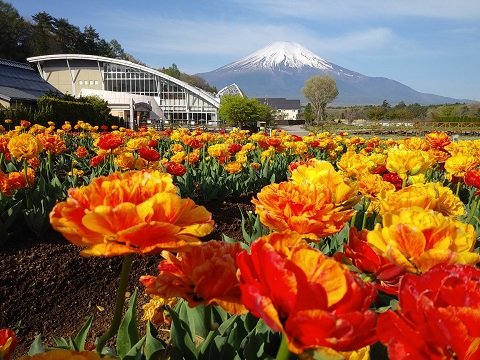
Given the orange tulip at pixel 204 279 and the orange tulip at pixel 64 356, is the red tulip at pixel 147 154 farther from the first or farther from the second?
the orange tulip at pixel 64 356

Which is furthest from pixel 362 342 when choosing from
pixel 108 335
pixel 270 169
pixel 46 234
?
pixel 270 169

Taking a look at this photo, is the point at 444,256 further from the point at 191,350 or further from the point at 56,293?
the point at 56,293

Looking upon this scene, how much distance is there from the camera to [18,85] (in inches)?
1206

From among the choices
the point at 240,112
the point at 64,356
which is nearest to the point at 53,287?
the point at 64,356

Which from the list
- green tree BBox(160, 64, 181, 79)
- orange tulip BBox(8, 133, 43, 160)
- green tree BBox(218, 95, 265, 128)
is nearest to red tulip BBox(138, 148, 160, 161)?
orange tulip BBox(8, 133, 43, 160)

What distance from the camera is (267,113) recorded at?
4856cm

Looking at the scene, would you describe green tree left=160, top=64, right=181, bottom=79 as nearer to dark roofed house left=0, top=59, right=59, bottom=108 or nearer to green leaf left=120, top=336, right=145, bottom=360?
dark roofed house left=0, top=59, right=59, bottom=108

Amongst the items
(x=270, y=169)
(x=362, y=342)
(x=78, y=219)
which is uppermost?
(x=78, y=219)

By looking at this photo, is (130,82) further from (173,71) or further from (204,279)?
(204,279)

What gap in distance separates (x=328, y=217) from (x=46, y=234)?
3681 mm

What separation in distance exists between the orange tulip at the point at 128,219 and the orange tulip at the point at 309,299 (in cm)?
16

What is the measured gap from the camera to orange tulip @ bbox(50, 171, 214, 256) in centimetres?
69

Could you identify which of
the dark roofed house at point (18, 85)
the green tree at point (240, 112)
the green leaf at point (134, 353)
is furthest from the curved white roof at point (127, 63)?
the green leaf at point (134, 353)

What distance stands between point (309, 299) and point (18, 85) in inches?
1382
